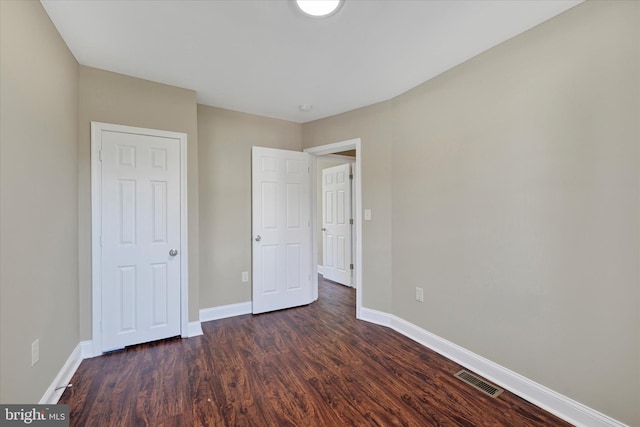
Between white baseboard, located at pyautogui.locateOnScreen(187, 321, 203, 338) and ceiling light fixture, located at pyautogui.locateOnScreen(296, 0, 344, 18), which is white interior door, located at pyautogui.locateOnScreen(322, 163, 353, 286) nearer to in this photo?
white baseboard, located at pyautogui.locateOnScreen(187, 321, 203, 338)

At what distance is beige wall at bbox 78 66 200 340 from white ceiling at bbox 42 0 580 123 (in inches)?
4.5

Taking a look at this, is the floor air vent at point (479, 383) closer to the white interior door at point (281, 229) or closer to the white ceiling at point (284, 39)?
the white interior door at point (281, 229)

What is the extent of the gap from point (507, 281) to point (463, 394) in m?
0.84

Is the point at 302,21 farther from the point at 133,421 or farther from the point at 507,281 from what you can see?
the point at 133,421

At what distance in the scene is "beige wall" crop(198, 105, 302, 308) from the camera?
10.4 feet

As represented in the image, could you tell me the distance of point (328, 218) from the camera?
16.6 ft

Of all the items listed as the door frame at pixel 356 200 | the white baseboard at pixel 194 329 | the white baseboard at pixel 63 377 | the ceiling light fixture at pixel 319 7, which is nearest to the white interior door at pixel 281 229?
the door frame at pixel 356 200

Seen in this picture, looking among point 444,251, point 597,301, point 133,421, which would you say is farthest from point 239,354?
point 597,301

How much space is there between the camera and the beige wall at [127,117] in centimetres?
235

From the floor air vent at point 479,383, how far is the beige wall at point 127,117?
2477 millimetres

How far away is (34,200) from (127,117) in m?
1.20

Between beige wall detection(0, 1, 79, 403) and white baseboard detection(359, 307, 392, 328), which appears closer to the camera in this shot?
beige wall detection(0, 1, 79, 403)

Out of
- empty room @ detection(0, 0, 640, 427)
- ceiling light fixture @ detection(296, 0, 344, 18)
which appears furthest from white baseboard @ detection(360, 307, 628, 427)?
ceiling light fixture @ detection(296, 0, 344, 18)

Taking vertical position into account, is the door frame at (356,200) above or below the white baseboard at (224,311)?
above
